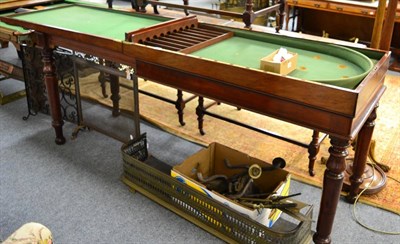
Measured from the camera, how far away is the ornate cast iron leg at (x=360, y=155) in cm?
202

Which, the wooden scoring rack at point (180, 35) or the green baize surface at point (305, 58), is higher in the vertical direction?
the wooden scoring rack at point (180, 35)

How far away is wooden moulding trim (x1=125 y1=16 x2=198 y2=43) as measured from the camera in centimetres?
194

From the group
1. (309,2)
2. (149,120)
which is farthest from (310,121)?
(309,2)

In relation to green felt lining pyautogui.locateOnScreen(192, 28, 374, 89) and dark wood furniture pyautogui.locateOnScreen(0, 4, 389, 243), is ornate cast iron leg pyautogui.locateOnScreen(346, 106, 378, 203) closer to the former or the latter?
dark wood furniture pyautogui.locateOnScreen(0, 4, 389, 243)

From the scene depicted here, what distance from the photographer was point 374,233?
6.73 feet

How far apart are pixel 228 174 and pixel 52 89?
51.4 inches

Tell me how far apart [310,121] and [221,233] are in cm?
81

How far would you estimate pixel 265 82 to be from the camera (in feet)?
4.95

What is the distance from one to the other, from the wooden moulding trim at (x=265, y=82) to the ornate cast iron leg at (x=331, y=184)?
186mm

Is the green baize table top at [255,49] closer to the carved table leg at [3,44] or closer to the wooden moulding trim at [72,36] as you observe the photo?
the wooden moulding trim at [72,36]

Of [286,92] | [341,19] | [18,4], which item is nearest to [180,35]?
[286,92]

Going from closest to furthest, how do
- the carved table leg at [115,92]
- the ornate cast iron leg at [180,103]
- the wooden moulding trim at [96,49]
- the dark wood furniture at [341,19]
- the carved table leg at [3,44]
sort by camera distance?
the wooden moulding trim at [96,49]
the carved table leg at [115,92]
the ornate cast iron leg at [180,103]
the dark wood furniture at [341,19]
the carved table leg at [3,44]

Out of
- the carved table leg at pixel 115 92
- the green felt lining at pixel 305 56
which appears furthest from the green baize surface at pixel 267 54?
the carved table leg at pixel 115 92

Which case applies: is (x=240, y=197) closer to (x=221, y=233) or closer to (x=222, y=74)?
(x=221, y=233)
